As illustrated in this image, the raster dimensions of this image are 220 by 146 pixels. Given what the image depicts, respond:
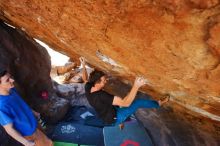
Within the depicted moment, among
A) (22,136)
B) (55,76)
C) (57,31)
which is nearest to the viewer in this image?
(22,136)

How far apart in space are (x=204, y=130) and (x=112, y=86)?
2266mm

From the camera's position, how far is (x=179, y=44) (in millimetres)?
3184

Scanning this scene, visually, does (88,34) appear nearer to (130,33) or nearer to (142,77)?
(130,33)

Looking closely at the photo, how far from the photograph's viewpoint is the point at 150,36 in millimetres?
3316

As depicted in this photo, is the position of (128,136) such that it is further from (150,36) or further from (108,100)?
(150,36)

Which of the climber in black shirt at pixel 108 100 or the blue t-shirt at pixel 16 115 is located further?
the climber in black shirt at pixel 108 100

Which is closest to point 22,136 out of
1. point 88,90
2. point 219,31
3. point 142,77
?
→ point 88,90

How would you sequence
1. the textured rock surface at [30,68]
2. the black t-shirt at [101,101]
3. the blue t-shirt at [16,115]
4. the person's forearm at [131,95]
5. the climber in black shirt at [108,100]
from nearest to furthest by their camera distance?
1. the blue t-shirt at [16,115]
2. the person's forearm at [131,95]
3. the climber in black shirt at [108,100]
4. the black t-shirt at [101,101]
5. the textured rock surface at [30,68]

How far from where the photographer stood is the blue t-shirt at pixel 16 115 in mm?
3759

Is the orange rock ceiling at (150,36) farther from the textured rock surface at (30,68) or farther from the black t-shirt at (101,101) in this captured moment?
the textured rock surface at (30,68)

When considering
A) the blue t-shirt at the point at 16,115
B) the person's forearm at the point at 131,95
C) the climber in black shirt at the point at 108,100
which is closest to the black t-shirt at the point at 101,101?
the climber in black shirt at the point at 108,100

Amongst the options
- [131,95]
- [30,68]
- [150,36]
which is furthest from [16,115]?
[30,68]

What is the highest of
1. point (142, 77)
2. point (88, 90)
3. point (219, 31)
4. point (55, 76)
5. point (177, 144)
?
point (219, 31)

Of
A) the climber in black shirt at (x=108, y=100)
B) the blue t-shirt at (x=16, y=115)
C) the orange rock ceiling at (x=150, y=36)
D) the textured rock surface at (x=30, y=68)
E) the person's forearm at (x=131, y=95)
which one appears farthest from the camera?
the textured rock surface at (x=30, y=68)
